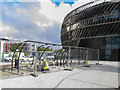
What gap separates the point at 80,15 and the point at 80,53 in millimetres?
24717

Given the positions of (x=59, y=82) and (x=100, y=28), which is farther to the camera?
(x=100, y=28)

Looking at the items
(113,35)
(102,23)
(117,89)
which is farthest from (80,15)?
(117,89)

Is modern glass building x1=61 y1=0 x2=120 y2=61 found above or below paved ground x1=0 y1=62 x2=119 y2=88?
above

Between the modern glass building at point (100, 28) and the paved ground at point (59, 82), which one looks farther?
the modern glass building at point (100, 28)

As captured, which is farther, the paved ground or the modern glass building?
the modern glass building

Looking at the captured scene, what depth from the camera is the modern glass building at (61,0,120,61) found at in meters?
30.5

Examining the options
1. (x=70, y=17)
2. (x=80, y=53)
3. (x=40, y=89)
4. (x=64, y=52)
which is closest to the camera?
(x=40, y=89)

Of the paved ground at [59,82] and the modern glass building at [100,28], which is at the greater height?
the modern glass building at [100,28]

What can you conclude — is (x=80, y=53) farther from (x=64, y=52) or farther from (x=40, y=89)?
(x=40, y=89)

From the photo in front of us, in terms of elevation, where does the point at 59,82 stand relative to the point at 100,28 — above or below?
below

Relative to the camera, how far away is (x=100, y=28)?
32.5m

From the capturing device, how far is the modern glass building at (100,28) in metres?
30.5

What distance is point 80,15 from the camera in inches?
1503

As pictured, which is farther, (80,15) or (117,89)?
(80,15)
